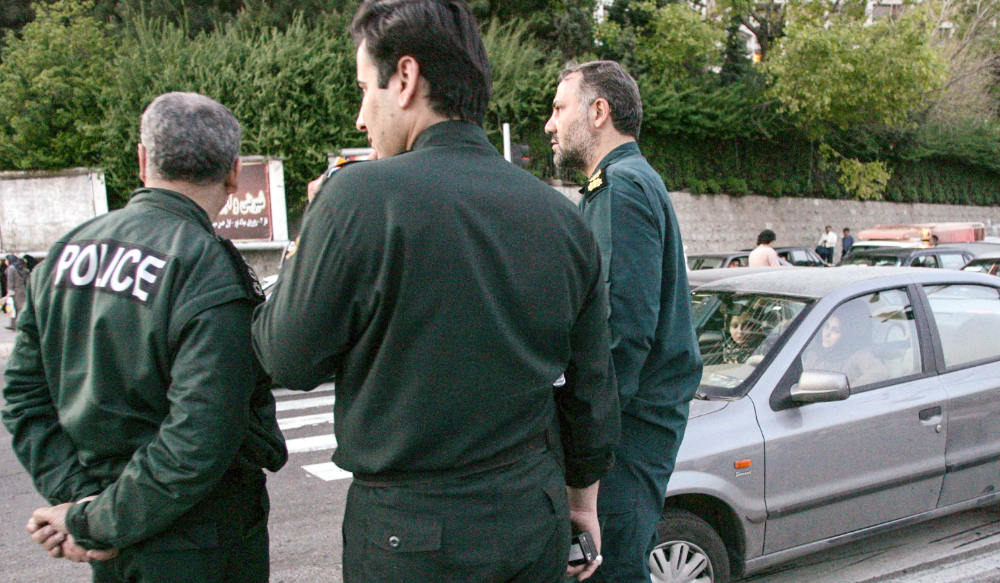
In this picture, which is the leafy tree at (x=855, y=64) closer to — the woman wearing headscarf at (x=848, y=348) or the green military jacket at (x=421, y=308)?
the woman wearing headscarf at (x=848, y=348)

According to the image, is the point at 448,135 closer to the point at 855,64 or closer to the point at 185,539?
the point at 185,539

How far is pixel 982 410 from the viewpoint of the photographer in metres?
4.23

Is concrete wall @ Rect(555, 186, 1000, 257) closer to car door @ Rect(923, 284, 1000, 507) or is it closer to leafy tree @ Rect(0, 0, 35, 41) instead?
leafy tree @ Rect(0, 0, 35, 41)

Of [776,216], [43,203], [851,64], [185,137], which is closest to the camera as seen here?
[185,137]

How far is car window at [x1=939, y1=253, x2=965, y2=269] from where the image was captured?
46.8 feet

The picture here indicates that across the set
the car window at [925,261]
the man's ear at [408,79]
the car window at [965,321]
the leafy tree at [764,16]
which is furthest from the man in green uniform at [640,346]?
the leafy tree at [764,16]

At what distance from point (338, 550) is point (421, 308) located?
348 cm

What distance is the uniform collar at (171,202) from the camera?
190 centimetres

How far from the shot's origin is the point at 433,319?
59.0 inches

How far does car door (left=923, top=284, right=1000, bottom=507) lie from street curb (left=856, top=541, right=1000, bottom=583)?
340mm

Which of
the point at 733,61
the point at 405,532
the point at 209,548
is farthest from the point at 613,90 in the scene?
the point at 733,61

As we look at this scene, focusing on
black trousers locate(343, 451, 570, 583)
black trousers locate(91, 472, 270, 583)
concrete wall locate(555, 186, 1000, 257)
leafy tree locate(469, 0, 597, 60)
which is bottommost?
concrete wall locate(555, 186, 1000, 257)

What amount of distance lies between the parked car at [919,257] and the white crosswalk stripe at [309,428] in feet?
32.7

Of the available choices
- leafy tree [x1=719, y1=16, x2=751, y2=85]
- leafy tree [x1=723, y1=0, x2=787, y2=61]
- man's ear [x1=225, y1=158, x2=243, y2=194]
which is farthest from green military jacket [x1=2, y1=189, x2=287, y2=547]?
leafy tree [x1=719, y1=16, x2=751, y2=85]
